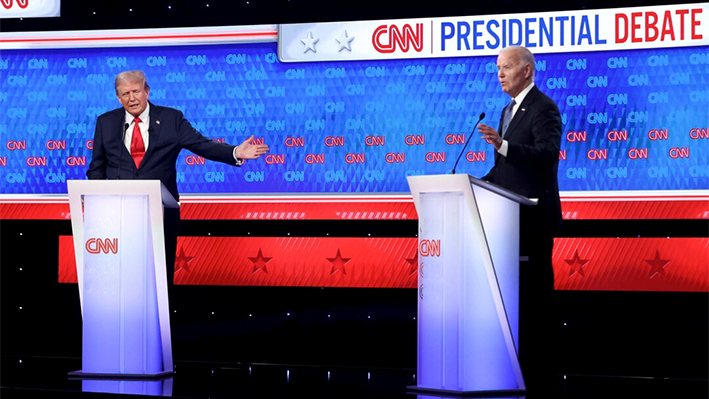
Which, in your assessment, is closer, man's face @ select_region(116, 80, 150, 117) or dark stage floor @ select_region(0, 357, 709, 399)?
dark stage floor @ select_region(0, 357, 709, 399)

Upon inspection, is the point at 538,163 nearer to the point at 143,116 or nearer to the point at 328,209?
the point at 328,209

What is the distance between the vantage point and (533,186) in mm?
4406

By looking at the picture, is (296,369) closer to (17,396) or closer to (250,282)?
(250,282)

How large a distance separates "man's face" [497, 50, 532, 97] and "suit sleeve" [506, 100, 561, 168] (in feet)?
0.60

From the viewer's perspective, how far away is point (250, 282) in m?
5.89

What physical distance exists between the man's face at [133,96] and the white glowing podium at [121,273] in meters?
0.71

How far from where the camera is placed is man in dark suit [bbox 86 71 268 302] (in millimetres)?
5000

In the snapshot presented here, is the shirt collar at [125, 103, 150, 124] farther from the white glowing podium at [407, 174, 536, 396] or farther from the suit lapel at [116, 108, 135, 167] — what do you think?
the white glowing podium at [407, 174, 536, 396]

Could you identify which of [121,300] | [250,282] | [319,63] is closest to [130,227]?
[121,300]

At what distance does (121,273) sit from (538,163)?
208 centimetres

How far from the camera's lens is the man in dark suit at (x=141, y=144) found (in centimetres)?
500

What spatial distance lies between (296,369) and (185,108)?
1843mm

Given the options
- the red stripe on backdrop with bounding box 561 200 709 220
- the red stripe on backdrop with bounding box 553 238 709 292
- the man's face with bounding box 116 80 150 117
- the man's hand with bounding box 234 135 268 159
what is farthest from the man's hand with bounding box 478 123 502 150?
the man's face with bounding box 116 80 150 117

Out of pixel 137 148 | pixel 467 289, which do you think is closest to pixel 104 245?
pixel 137 148
